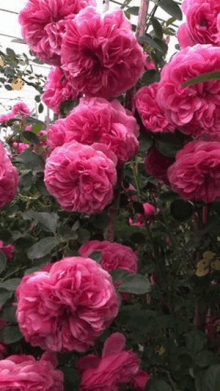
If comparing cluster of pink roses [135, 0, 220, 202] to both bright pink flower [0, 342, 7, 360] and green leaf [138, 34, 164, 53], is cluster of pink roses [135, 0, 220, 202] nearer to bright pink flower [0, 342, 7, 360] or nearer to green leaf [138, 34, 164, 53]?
green leaf [138, 34, 164, 53]

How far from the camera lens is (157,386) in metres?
0.95

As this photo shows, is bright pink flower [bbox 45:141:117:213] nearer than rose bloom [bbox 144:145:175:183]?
Yes

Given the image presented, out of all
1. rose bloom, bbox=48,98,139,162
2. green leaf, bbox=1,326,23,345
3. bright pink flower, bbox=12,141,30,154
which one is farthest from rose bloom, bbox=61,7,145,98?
bright pink flower, bbox=12,141,30,154


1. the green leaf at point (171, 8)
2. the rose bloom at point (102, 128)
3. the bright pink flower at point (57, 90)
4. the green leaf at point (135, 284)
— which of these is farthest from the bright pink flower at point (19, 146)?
the green leaf at point (135, 284)

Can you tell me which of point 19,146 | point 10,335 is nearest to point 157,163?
point 10,335

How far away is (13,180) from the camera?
1.02 meters

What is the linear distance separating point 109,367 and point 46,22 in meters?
0.59

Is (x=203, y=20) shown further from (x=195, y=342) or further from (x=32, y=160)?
(x=195, y=342)

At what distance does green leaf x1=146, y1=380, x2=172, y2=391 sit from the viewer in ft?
3.10

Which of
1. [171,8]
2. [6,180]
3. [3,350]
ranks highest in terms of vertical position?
[171,8]

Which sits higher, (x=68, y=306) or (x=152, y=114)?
(x=152, y=114)

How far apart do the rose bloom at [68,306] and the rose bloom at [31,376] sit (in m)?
0.06

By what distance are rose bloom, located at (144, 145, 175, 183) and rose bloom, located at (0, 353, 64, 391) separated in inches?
15.3

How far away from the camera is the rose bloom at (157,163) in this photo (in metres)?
1.08
